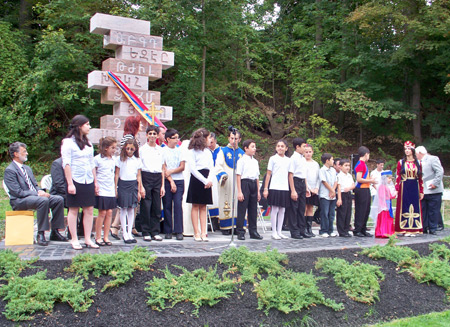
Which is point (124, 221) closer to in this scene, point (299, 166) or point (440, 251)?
point (299, 166)

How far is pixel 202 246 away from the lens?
7.19 metres

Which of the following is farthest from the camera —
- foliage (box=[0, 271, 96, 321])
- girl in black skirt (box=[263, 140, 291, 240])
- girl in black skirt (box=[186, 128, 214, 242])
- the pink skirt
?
the pink skirt

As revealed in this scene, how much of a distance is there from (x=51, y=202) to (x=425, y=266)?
5610mm

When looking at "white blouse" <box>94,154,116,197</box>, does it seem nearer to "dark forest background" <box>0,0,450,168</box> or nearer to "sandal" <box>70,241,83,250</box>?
"sandal" <box>70,241,83,250</box>

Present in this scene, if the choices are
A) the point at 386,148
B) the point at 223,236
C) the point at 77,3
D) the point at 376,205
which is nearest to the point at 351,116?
the point at 386,148

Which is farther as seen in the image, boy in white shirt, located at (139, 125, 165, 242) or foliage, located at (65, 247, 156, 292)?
boy in white shirt, located at (139, 125, 165, 242)

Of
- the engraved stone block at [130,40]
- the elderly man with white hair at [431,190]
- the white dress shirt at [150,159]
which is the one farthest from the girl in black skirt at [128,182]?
the elderly man with white hair at [431,190]

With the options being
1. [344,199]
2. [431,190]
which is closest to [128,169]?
[344,199]

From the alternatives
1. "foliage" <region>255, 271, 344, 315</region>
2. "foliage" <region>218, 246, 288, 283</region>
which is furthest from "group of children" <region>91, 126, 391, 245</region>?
"foliage" <region>255, 271, 344, 315</region>

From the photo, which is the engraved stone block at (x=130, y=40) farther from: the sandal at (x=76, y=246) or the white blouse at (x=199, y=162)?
the sandal at (x=76, y=246)

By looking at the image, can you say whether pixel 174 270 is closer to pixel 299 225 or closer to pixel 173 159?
pixel 173 159

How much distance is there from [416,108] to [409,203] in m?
14.2

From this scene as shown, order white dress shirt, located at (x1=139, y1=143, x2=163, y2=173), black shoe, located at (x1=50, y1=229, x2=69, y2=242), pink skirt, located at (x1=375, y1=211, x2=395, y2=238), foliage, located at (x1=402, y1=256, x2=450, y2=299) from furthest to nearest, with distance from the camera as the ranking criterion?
1. pink skirt, located at (x1=375, y1=211, x2=395, y2=238)
2. white dress shirt, located at (x1=139, y1=143, x2=163, y2=173)
3. black shoe, located at (x1=50, y1=229, x2=69, y2=242)
4. foliage, located at (x1=402, y1=256, x2=450, y2=299)

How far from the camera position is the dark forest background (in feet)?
66.4
